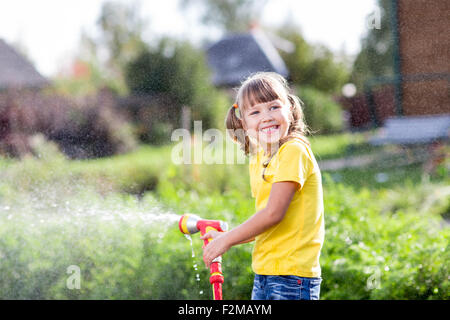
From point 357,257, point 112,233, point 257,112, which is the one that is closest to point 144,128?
point 112,233

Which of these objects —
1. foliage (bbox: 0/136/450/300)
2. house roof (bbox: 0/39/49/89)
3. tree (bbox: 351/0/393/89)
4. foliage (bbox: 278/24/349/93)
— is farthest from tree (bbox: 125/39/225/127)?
foliage (bbox: 0/136/450/300)

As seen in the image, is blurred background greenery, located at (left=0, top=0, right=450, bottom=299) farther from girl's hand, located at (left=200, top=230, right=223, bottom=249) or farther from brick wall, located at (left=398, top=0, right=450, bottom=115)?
girl's hand, located at (left=200, top=230, right=223, bottom=249)

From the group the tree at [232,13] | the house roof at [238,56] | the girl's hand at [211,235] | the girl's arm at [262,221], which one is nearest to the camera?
the girl's arm at [262,221]

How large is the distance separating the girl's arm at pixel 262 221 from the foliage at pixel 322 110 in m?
3.43

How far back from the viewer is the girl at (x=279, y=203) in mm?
1548

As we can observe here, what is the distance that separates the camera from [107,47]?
872cm

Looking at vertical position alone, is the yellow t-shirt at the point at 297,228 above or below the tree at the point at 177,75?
below

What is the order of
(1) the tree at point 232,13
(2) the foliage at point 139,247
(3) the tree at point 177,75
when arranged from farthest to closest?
(1) the tree at point 232,13, (3) the tree at point 177,75, (2) the foliage at point 139,247

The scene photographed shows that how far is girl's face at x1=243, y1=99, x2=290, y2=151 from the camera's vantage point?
1.67 meters

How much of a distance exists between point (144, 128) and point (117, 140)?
279mm

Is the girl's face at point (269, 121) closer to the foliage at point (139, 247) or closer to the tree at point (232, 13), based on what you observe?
the foliage at point (139, 247)

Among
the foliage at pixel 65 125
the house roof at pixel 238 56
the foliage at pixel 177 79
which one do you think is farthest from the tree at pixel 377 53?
the foliage at pixel 65 125

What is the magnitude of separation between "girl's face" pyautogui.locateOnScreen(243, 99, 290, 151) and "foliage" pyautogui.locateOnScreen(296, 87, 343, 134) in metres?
3.27

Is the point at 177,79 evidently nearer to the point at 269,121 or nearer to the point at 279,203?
the point at 269,121
